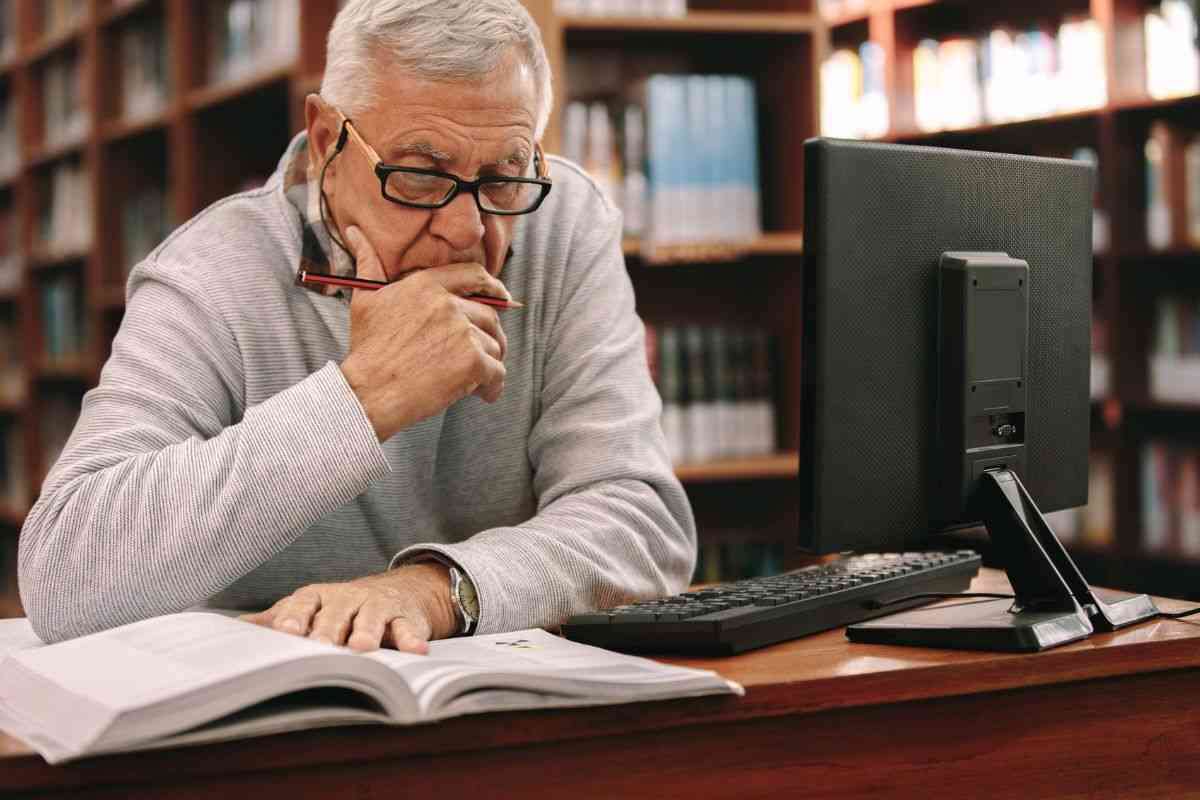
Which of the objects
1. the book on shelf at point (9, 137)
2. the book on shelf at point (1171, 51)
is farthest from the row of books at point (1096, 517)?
the book on shelf at point (9, 137)

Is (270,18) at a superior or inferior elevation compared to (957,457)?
superior

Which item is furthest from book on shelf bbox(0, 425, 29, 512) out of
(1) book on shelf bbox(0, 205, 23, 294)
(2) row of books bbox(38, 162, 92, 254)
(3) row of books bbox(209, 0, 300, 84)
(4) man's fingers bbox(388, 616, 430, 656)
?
(4) man's fingers bbox(388, 616, 430, 656)

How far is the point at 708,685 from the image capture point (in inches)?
35.7

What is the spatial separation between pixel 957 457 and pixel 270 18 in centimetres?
258

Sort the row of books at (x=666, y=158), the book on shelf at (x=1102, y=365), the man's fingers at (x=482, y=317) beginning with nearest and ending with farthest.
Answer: the man's fingers at (x=482, y=317) < the row of books at (x=666, y=158) < the book on shelf at (x=1102, y=365)

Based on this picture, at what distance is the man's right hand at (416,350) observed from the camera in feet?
3.88

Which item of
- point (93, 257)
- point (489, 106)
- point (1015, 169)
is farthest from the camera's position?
point (93, 257)

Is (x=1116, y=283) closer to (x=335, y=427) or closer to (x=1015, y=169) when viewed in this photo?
(x=1015, y=169)

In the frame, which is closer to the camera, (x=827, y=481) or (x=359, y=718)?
(x=359, y=718)

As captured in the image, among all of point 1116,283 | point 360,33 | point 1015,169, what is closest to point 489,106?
point 360,33

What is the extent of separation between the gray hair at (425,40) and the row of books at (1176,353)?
2425 mm

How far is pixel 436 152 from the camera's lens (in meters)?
1.34

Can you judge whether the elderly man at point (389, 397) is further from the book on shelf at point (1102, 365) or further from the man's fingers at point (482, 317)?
the book on shelf at point (1102, 365)

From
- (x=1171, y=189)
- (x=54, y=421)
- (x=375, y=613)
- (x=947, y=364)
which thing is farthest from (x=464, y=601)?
(x=54, y=421)
